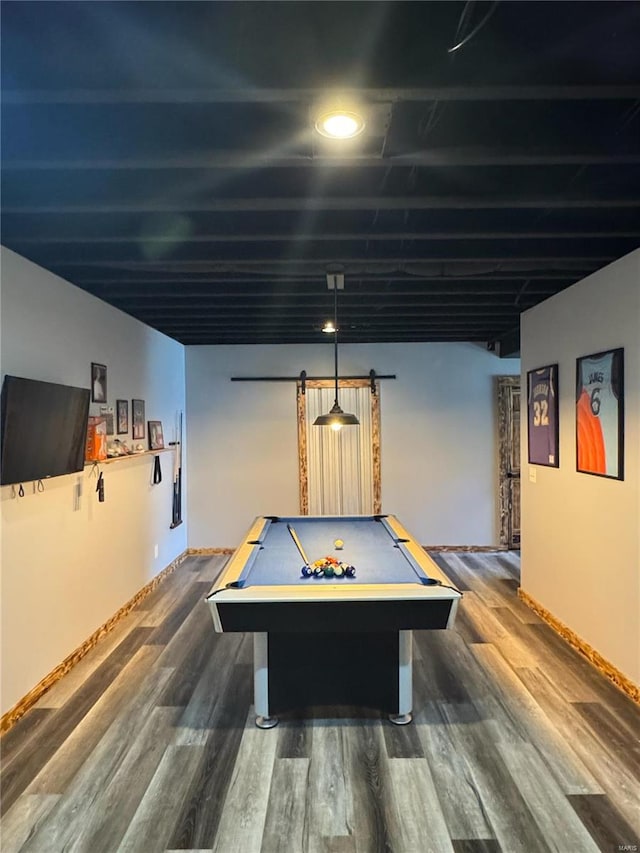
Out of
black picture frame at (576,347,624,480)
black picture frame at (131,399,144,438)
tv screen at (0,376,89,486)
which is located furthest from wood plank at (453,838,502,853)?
black picture frame at (131,399,144,438)

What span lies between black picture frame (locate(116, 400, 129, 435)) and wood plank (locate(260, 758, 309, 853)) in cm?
289

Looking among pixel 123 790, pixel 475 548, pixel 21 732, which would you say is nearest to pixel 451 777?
pixel 123 790

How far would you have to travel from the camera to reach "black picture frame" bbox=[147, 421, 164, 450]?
16.1 feet

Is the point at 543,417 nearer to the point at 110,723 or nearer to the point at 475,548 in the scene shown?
the point at 475,548

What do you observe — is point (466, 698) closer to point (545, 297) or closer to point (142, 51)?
point (545, 297)

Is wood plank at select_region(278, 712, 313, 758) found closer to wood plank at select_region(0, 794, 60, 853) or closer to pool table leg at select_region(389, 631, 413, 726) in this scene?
pool table leg at select_region(389, 631, 413, 726)

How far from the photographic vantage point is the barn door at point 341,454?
6.18 m

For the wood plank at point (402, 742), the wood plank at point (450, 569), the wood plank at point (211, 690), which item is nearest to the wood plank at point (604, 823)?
the wood plank at point (402, 742)

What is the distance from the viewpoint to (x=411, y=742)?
2.50 metres

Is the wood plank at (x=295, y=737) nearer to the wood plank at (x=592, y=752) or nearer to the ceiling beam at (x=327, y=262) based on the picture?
the wood plank at (x=592, y=752)

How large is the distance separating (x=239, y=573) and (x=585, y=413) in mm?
2585

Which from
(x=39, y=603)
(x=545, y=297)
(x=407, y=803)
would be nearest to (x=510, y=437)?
(x=545, y=297)

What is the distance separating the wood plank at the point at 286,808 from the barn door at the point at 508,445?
14.9 ft

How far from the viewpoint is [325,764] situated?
2346 millimetres
